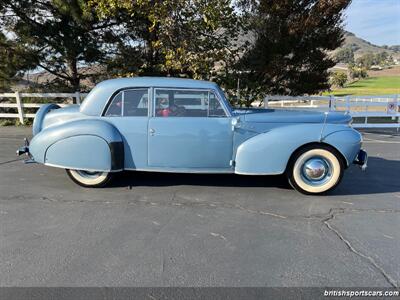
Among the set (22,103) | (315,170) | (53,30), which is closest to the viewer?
(315,170)

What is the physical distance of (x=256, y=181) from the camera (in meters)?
5.58

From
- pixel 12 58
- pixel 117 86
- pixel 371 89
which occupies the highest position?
pixel 12 58

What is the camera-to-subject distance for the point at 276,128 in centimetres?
494

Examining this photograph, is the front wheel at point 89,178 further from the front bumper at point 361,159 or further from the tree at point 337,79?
the tree at point 337,79

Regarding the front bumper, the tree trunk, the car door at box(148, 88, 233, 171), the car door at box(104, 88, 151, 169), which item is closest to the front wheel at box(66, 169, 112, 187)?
the car door at box(104, 88, 151, 169)

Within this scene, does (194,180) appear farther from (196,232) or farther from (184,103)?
(196,232)

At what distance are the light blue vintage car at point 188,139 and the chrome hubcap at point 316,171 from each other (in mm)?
14

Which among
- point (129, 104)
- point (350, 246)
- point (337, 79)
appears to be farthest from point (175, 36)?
point (337, 79)

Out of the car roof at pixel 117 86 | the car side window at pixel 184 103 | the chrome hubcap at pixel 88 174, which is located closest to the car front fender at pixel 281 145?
the car side window at pixel 184 103

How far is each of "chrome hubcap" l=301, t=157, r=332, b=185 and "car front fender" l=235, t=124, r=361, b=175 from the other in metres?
0.28

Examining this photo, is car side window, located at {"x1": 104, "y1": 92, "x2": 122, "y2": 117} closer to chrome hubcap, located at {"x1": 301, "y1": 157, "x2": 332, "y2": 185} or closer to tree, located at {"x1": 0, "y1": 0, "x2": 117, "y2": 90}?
chrome hubcap, located at {"x1": 301, "y1": 157, "x2": 332, "y2": 185}

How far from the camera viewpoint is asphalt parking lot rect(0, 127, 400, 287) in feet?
9.55

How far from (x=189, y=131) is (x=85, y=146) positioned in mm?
1510

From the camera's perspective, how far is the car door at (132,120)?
4902mm
